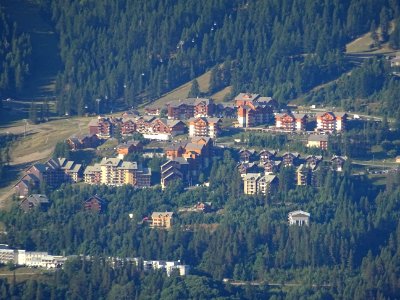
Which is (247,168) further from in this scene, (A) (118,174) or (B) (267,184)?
(A) (118,174)

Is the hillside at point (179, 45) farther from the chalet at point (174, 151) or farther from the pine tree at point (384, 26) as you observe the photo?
the chalet at point (174, 151)

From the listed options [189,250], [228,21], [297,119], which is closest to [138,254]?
[189,250]

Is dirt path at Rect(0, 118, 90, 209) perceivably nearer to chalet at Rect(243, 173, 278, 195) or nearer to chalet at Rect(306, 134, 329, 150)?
chalet at Rect(243, 173, 278, 195)

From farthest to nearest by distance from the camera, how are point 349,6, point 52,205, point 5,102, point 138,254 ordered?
point 349,6 < point 5,102 < point 52,205 < point 138,254

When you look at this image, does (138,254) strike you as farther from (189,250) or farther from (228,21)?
(228,21)

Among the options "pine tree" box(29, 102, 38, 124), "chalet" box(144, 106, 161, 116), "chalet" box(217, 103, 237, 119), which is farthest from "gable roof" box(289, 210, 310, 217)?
"pine tree" box(29, 102, 38, 124)

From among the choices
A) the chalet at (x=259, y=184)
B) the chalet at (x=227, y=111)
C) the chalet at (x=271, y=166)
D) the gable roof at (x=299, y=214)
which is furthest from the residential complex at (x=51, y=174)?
the gable roof at (x=299, y=214)

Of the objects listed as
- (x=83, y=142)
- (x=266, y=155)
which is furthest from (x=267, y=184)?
(x=83, y=142)
